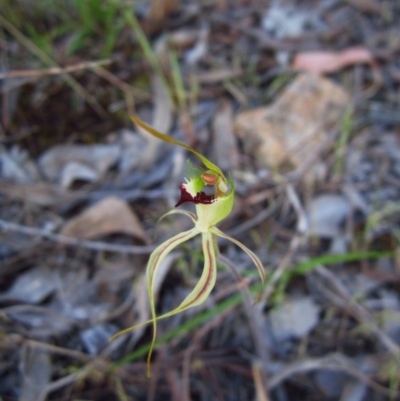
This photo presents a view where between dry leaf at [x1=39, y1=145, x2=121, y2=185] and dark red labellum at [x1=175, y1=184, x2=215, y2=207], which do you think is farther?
dry leaf at [x1=39, y1=145, x2=121, y2=185]

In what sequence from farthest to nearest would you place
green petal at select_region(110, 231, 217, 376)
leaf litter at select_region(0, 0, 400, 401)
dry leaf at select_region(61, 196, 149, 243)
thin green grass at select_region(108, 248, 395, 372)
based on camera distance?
dry leaf at select_region(61, 196, 149, 243) → leaf litter at select_region(0, 0, 400, 401) → thin green grass at select_region(108, 248, 395, 372) → green petal at select_region(110, 231, 217, 376)

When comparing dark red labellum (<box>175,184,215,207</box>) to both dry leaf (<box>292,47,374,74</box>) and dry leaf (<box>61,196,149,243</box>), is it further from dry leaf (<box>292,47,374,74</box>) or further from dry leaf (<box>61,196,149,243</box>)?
dry leaf (<box>292,47,374,74</box>)

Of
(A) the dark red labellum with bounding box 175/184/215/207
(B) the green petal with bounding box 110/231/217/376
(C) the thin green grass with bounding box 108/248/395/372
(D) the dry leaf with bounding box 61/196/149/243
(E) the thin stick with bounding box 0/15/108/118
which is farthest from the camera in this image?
(E) the thin stick with bounding box 0/15/108/118

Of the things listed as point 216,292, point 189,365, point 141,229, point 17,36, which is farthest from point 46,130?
point 189,365

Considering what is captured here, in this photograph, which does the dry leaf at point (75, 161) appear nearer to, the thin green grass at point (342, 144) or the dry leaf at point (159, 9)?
the dry leaf at point (159, 9)

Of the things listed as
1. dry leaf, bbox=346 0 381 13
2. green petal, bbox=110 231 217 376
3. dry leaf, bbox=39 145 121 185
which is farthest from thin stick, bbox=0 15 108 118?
dry leaf, bbox=346 0 381 13

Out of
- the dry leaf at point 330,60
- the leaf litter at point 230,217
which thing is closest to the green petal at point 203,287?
the leaf litter at point 230,217

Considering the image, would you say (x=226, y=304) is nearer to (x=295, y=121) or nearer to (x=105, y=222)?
(x=105, y=222)
